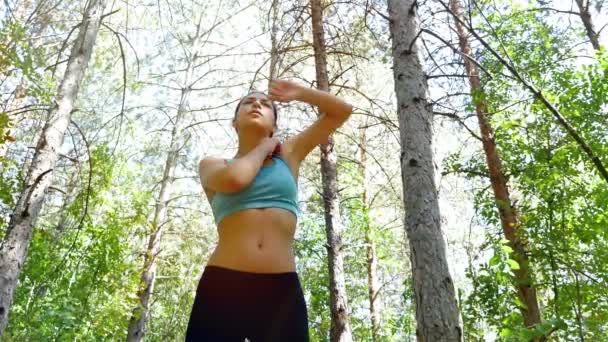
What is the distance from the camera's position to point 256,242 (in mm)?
1562

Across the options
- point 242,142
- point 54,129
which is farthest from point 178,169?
point 242,142

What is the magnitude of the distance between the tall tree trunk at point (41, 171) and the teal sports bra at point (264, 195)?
9.24 ft

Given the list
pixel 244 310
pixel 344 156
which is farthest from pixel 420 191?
pixel 344 156

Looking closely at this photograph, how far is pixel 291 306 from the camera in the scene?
5.03 feet

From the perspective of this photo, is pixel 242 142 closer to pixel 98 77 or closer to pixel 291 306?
pixel 291 306

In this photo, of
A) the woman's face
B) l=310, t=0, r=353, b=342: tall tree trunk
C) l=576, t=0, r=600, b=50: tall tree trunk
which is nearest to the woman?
the woman's face

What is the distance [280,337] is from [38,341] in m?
5.92

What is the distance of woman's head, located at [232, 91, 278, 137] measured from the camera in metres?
1.87

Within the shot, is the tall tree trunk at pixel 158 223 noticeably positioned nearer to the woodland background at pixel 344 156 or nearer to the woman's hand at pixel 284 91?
the woodland background at pixel 344 156

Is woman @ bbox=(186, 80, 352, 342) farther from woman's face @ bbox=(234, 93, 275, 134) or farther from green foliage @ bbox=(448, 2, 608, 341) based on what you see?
green foliage @ bbox=(448, 2, 608, 341)

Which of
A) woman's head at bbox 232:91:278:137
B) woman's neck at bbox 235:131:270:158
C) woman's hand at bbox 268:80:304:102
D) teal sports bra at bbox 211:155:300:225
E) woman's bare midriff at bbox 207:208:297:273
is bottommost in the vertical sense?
woman's bare midriff at bbox 207:208:297:273

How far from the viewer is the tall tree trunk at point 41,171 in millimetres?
3674

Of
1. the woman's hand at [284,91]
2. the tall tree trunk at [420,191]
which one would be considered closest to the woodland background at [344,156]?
the tall tree trunk at [420,191]

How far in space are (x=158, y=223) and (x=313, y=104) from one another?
303 inches
